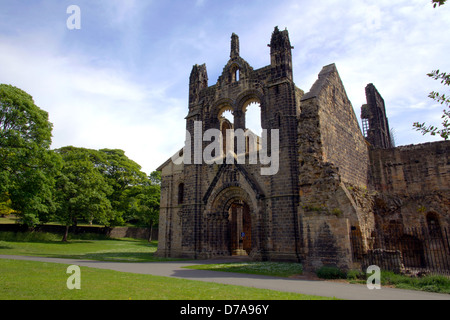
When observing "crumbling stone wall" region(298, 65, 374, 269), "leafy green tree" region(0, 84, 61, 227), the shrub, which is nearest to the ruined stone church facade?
"crumbling stone wall" region(298, 65, 374, 269)

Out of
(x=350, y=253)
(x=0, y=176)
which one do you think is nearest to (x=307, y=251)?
(x=350, y=253)

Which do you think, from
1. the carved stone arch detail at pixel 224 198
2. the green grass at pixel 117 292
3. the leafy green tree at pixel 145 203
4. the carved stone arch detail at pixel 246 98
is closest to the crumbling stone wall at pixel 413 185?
the carved stone arch detail at pixel 224 198

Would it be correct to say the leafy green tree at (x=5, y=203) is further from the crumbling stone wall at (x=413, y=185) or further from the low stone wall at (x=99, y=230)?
the crumbling stone wall at (x=413, y=185)

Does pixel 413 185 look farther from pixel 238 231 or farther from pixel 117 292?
pixel 117 292

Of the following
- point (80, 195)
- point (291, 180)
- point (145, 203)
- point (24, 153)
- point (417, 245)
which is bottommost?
point (417, 245)

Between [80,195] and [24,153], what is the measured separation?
32.8 feet

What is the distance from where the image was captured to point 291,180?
1772cm

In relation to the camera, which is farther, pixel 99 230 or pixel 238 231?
pixel 99 230

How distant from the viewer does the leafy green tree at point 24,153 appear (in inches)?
824

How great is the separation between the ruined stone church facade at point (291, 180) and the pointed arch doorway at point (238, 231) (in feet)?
0.32

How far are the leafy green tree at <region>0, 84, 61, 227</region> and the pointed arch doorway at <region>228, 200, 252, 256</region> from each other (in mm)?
14726

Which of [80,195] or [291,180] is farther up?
[80,195]

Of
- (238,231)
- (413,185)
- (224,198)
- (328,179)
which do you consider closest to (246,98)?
(224,198)
